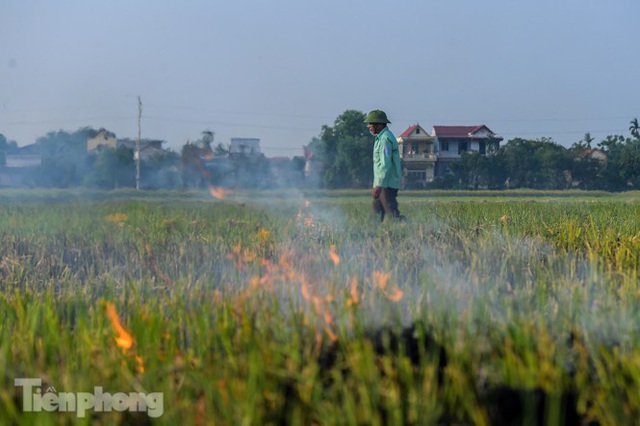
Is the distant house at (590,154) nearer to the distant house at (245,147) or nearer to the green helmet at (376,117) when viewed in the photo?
the distant house at (245,147)

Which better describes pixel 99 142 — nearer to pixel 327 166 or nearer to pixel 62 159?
pixel 327 166

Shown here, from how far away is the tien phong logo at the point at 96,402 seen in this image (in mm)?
2328

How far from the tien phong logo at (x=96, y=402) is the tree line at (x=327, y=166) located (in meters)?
18.2

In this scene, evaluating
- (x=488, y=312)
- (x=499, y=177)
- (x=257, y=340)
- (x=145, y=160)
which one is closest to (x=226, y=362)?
(x=257, y=340)

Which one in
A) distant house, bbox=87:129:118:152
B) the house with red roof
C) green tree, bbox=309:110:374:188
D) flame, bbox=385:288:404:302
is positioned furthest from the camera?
the house with red roof

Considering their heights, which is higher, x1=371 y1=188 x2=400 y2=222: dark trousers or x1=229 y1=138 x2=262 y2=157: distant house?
x1=229 y1=138 x2=262 y2=157: distant house

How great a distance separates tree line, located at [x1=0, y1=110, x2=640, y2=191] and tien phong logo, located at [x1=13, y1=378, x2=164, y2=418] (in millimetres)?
18208

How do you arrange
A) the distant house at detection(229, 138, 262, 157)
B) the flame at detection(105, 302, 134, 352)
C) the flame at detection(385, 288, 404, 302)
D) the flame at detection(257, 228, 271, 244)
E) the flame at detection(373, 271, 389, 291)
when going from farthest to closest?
the distant house at detection(229, 138, 262, 157)
the flame at detection(257, 228, 271, 244)
the flame at detection(373, 271, 389, 291)
the flame at detection(385, 288, 404, 302)
the flame at detection(105, 302, 134, 352)

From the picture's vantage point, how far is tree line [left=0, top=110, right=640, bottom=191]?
24500 millimetres

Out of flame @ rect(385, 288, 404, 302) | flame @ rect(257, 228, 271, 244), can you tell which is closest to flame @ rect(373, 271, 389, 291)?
flame @ rect(385, 288, 404, 302)

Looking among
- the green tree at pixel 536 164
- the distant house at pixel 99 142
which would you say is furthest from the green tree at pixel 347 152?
the green tree at pixel 536 164

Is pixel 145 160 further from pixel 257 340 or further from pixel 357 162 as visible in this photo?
pixel 257 340

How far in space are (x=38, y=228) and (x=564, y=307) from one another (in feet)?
21.2

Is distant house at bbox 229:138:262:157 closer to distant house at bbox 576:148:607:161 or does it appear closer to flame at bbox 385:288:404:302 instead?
flame at bbox 385:288:404:302
